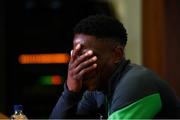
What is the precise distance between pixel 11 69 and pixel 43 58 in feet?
0.91

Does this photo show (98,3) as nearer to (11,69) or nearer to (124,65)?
(11,69)

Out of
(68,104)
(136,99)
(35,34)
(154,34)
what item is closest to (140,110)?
(136,99)

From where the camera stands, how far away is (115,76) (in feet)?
4.71

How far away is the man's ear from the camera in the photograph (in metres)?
1.42

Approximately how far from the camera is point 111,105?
137cm

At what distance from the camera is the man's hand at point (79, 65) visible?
1413 millimetres

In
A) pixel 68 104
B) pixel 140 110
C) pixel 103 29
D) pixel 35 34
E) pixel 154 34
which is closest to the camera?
pixel 140 110

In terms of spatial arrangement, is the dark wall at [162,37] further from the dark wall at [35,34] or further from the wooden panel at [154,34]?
the dark wall at [35,34]

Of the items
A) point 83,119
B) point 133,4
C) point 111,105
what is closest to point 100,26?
point 111,105

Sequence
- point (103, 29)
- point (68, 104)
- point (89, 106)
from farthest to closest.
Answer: point (89, 106) → point (68, 104) → point (103, 29)

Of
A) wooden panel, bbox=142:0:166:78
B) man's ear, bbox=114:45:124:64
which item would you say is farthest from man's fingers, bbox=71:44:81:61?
wooden panel, bbox=142:0:166:78

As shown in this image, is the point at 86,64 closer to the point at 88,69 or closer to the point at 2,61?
the point at 88,69

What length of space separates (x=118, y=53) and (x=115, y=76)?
7cm

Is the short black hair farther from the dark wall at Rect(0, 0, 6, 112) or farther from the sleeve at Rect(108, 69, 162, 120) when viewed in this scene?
the dark wall at Rect(0, 0, 6, 112)
